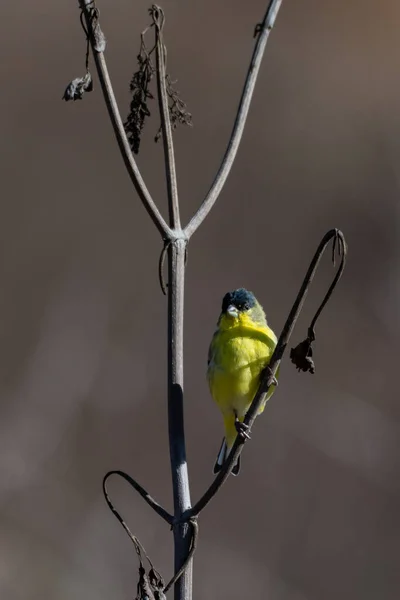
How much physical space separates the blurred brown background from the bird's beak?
2536mm

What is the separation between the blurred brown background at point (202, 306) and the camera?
5.37 metres

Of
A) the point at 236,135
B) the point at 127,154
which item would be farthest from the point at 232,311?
the point at 127,154

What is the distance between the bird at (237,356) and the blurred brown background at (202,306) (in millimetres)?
2519

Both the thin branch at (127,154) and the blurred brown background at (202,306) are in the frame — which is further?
the blurred brown background at (202,306)

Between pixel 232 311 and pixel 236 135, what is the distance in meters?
1.23

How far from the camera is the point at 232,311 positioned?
271 cm

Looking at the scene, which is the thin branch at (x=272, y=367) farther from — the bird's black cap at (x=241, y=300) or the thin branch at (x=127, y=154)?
the bird's black cap at (x=241, y=300)

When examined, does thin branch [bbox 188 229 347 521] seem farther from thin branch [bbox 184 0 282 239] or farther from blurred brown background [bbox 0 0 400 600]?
blurred brown background [bbox 0 0 400 600]

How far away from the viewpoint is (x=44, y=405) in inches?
217

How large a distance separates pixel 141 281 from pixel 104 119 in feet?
4.32

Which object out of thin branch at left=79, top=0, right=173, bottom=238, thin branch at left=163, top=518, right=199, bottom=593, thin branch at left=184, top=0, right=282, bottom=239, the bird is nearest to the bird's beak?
the bird

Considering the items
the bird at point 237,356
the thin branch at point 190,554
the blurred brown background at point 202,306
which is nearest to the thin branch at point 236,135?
the thin branch at point 190,554

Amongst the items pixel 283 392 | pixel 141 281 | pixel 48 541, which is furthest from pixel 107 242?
pixel 48 541

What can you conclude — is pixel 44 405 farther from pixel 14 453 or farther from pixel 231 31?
pixel 231 31
